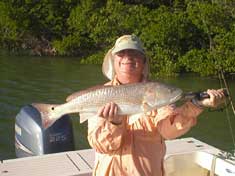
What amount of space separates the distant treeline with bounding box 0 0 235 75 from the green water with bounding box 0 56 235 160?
3.34 feet

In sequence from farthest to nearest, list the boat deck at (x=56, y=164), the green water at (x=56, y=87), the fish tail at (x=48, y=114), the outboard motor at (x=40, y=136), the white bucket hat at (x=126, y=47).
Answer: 1. the green water at (x=56, y=87)
2. the outboard motor at (x=40, y=136)
3. the boat deck at (x=56, y=164)
4. the fish tail at (x=48, y=114)
5. the white bucket hat at (x=126, y=47)

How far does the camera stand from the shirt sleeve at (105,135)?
2480 mm

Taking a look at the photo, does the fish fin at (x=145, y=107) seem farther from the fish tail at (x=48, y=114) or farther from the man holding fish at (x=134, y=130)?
the fish tail at (x=48, y=114)

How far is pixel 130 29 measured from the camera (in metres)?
20.6

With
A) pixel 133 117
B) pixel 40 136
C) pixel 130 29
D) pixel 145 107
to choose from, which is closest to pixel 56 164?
pixel 40 136

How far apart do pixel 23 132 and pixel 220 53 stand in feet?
41.8

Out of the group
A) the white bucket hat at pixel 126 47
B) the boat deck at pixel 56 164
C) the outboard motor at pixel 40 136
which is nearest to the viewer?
the white bucket hat at pixel 126 47

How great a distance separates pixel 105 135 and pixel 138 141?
0.63ft

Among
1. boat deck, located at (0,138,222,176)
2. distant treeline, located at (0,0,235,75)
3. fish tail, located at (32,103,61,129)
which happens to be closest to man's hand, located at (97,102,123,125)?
fish tail, located at (32,103,61,129)

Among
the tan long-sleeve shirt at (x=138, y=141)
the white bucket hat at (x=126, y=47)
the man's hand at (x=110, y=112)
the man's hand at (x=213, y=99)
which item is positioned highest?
the white bucket hat at (x=126, y=47)

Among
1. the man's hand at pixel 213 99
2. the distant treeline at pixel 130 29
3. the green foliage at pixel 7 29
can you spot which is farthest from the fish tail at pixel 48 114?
the green foliage at pixel 7 29

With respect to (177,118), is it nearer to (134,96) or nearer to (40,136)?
(134,96)

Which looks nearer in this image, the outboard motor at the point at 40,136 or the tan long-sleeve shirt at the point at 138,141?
the tan long-sleeve shirt at the point at 138,141

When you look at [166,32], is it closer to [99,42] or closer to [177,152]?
[99,42]
